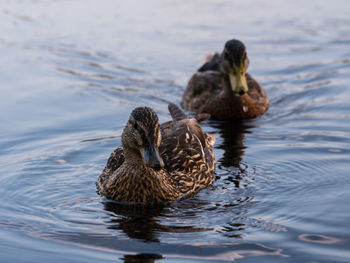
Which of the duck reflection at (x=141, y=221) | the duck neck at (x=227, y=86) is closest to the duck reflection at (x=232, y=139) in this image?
the duck neck at (x=227, y=86)

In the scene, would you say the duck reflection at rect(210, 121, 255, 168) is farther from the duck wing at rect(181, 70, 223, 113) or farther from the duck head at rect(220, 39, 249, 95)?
the duck wing at rect(181, 70, 223, 113)

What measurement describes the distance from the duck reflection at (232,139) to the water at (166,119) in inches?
1.2

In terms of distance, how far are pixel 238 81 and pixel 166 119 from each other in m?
1.34

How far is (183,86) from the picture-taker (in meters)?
13.6

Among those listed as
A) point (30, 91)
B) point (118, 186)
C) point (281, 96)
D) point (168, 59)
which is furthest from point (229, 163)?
point (168, 59)

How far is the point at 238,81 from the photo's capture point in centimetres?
Answer: 1121

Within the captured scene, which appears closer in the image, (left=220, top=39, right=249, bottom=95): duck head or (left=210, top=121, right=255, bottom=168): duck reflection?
(left=210, top=121, right=255, bottom=168): duck reflection

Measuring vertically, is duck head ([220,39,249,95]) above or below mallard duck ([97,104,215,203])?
above

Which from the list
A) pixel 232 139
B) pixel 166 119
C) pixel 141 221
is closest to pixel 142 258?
pixel 141 221

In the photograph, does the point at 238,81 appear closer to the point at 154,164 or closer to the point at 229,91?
the point at 229,91

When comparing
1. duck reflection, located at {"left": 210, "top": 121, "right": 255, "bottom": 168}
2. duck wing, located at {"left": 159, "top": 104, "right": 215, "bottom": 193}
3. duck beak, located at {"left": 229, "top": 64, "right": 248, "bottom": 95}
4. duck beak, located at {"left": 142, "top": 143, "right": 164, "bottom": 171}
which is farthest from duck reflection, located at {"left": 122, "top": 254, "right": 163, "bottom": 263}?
duck beak, located at {"left": 229, "top": 64, "right": 248, "bottom": 95}

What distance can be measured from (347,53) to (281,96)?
2.98 metres

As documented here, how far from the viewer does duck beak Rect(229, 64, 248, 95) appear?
439 inches

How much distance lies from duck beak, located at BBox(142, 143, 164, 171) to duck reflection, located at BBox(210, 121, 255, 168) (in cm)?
198
